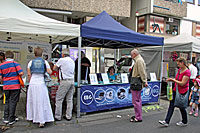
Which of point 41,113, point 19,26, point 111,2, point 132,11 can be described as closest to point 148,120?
point 41,113

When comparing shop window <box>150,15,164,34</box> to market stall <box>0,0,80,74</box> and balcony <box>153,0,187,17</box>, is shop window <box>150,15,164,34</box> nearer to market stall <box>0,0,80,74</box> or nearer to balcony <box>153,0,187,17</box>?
balcony <box>153,0,187,17</box>

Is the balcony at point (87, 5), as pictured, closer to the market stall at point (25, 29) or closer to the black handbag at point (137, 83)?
the market stall at point (25, 29)

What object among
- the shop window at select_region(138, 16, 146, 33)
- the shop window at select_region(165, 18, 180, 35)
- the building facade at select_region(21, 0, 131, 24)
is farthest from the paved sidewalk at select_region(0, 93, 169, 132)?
the shop window at select_region(165, 18, 180, 35)

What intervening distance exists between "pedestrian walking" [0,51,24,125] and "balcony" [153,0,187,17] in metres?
13.5

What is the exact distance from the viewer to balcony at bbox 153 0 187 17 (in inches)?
598

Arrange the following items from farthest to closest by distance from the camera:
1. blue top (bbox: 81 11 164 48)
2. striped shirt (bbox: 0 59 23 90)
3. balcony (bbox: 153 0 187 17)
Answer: balcony (bbox: 153 0 187 17) → blue top (bbox: 81 11 164 48) → striped shirt (bbox: 0 59 23 90)

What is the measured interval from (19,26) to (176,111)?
560cm

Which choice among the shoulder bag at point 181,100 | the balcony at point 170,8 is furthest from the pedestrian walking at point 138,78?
the balcony at point 170,8

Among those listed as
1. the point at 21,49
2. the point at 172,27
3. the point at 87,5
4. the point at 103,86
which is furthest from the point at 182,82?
the point at 172,27

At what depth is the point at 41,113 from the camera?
4156 millimetres

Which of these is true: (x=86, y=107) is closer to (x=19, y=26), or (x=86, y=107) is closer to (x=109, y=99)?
(x=109, y=99)

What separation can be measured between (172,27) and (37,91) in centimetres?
1611

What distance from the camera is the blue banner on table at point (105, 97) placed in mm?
5170

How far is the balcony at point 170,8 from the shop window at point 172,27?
775 mm
